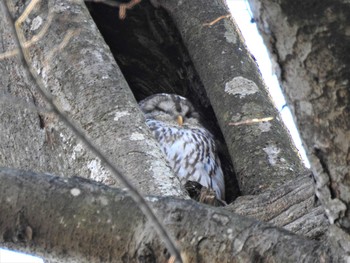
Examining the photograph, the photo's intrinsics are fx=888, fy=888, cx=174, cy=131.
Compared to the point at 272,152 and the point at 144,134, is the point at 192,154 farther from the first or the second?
the point at 144,134

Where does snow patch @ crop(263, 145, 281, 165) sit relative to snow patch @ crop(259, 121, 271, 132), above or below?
below

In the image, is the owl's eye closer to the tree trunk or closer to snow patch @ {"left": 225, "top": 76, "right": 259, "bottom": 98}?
the tree trunk

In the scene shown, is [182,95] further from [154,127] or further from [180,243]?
[180,243]

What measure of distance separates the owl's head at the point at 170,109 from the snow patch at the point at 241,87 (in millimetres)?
975

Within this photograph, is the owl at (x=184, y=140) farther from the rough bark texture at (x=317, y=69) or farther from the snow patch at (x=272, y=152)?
the rough bark texture at (x=317, y=69)

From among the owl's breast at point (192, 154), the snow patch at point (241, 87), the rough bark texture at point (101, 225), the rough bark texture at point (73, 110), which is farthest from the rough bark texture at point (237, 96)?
the rough bark texture at point (101, 225)

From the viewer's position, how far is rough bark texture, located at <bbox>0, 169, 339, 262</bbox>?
2439mm

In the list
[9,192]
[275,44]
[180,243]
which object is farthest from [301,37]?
[9,192]

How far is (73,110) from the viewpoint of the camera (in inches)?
156

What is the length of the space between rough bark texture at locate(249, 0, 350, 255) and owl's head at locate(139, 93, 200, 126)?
11.9 feet

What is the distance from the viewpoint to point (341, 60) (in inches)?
77.8

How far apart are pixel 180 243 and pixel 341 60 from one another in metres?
0.76

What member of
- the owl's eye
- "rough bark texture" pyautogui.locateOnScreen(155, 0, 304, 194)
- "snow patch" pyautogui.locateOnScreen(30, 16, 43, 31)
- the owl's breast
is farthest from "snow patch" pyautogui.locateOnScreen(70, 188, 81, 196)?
the owl's eye

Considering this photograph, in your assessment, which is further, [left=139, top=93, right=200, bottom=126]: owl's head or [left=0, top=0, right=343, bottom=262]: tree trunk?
[left=139, top=93, right=200, bottom=126]: owl's head
